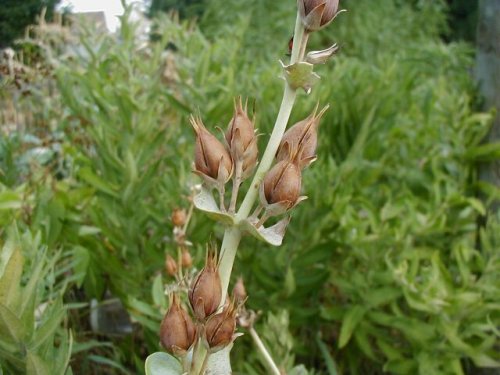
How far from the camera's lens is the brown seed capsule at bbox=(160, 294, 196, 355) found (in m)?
0.49

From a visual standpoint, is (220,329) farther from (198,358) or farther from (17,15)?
(17,15)

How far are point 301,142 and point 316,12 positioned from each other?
3.6 inches

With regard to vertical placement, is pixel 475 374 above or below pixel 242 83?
below

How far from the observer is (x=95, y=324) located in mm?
1486

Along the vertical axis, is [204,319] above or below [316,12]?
below

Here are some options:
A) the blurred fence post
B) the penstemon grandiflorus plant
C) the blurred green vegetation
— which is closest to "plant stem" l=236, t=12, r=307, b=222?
the penstemon grandiflorus plant

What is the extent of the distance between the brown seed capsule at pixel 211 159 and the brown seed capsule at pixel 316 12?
0.11m

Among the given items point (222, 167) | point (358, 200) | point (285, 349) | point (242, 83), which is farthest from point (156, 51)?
point (222, 167)

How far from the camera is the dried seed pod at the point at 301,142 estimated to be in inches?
19.3

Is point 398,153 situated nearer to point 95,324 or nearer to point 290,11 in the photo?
point 95,324

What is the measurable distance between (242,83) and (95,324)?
2.37 ft

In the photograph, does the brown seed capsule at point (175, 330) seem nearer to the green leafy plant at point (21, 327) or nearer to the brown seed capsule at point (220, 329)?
the brown seed capsule at point (220, 329)

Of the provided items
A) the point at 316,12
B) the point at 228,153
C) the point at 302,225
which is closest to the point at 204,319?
the point at 228,153

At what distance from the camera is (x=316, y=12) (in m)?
0.49
